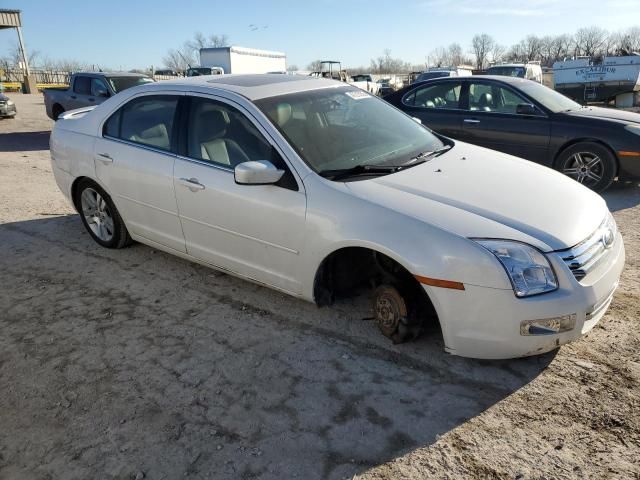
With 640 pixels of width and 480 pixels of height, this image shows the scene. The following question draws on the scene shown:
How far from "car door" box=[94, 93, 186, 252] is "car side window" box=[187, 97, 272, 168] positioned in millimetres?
224

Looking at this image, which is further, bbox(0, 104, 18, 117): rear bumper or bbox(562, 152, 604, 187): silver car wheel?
bbox(0, 104, 18, 117): rear bumper

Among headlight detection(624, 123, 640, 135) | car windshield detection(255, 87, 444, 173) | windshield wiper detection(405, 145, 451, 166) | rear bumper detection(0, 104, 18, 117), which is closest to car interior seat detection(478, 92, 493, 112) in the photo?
headlight detection(624, 123, 640, 135)

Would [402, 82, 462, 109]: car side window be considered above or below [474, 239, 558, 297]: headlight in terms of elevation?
above

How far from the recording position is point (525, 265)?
2697 mm

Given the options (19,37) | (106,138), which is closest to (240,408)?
(106,138)

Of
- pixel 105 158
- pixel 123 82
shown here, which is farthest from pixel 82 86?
pixel 105 158

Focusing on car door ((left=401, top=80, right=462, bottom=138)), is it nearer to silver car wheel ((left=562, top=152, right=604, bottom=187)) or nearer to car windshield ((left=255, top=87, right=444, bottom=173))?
silver car wheel ((left=562, top=152, right=604, bottom=187))

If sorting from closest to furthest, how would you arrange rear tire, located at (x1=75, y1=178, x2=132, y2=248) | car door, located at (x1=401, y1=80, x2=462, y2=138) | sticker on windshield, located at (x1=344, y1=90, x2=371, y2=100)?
sticker on windshield, located at (x1=344, y1=90, x2=371, y2=100), rear tire, located at (x1=75, y1=178, x2=132, y2=248), car door, located at (x1=401, y1=80, x2=462, y2=138)

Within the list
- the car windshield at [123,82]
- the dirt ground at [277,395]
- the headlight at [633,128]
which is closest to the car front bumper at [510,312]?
the dirt ground at [277,395]

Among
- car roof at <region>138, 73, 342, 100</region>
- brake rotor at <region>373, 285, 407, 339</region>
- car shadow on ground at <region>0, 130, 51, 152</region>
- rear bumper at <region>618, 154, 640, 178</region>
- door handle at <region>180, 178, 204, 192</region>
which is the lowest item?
car shadow on ground at <region>0, 130, 51, 152</region>

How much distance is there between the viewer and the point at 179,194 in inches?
155

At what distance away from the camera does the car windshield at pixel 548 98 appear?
278 inches

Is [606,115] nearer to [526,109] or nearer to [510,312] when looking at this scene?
[526,109]

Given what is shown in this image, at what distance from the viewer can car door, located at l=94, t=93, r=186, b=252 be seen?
407cm
